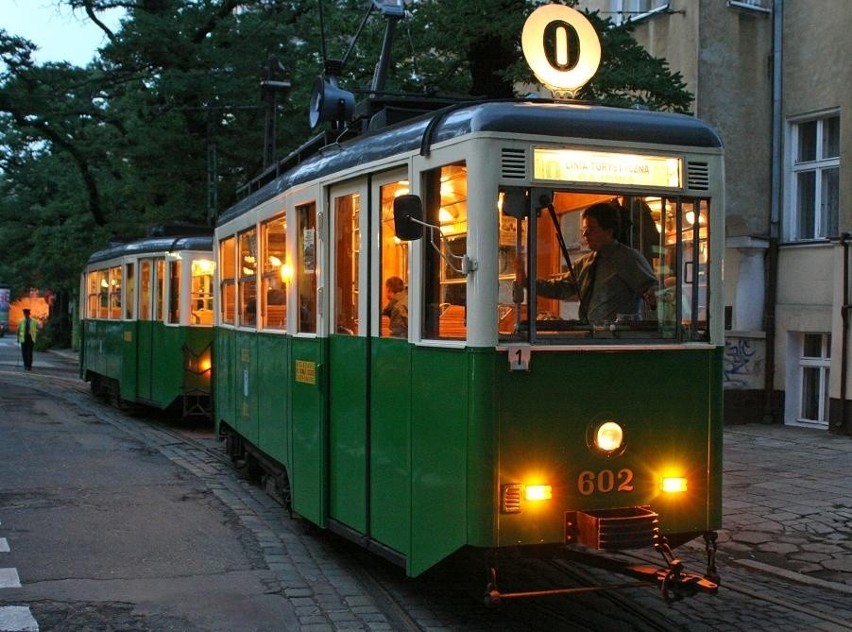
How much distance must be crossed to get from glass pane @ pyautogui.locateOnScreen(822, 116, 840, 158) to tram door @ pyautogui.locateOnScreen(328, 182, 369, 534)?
1134cm

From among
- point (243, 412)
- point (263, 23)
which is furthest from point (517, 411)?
point (263, 23)

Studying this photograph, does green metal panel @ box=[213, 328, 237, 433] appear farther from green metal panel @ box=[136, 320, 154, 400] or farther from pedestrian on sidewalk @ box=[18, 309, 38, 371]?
pedestrian on sidewalk @ box=[18, 309, 38, 371]

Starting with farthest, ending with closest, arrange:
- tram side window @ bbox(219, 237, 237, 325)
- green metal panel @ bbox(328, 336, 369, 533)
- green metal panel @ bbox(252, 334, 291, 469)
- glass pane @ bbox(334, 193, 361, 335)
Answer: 1. tram side window @ bbox(219, 237, 237, 325)
2. green metal panel @ bbox(252, 334, 291, 469)
3. glass pane @ bbox(334, 193, 361, 335)
4. green metal panel @ bbox(328, 336, 369, 533)

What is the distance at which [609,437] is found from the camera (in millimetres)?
5855

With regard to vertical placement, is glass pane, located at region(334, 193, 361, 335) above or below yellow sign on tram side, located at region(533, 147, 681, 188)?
below

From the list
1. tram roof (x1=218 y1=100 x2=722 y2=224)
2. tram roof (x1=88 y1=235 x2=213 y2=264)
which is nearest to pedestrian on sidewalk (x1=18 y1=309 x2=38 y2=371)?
tram roof (x1=88 y1=235 x2=213 y2=264)

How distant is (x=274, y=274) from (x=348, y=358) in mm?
1987

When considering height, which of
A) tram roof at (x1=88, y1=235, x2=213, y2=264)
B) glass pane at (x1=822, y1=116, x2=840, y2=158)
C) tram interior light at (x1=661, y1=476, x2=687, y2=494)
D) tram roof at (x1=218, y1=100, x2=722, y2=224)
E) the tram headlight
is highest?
glass pane at (x1=822, y1=116, x2=840, y2=158)

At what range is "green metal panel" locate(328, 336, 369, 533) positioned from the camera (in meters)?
6.88

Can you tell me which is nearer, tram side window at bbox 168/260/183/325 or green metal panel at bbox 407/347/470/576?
green metal panel at bbox 407/347/470/576

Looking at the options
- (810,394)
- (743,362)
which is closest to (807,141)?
(743,362)

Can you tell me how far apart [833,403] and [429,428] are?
1095cm

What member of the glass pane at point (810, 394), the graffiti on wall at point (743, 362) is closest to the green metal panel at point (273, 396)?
the graffiti on wall at point (743, 362)

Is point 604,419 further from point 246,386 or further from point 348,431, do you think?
point 246,386
